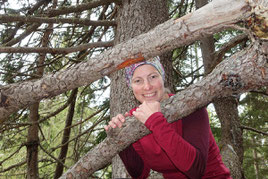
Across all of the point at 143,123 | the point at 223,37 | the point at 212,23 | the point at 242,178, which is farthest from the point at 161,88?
the point at 223,37

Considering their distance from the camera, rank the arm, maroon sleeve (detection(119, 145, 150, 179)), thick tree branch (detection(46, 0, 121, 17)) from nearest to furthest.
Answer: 1. the arm
2. maroon sleeve (detection(119, 145, 150, 179))
3. thick tree branch (detection(46, 0, 121, 17))

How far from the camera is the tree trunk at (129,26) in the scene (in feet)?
11.1

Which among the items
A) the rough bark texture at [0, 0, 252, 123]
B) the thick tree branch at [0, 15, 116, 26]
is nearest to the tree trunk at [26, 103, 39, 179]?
the thick tree branch at [0, 15, 116, 26]

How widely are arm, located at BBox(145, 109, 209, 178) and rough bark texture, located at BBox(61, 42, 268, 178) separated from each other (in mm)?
132

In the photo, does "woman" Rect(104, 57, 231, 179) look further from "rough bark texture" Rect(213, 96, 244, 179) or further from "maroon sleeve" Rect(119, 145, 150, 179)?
"rough bark texture" Rect(213, 96, 244, 179)

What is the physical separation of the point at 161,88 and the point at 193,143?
26.7 inches

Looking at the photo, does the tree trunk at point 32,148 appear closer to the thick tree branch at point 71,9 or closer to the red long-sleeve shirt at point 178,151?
the thick tree branch at point 71,9

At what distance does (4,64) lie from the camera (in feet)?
15.2

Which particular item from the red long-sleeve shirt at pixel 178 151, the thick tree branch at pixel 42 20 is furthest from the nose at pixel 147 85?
the thick tree branch at pixel 42 20

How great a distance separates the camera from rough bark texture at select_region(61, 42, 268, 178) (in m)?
1.66

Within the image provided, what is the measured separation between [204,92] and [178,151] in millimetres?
451

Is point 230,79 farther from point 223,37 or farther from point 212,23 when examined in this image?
point 223,37

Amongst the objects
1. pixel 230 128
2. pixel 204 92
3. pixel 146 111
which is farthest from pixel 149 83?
pixel 230 128

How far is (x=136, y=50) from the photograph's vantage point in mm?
1714
